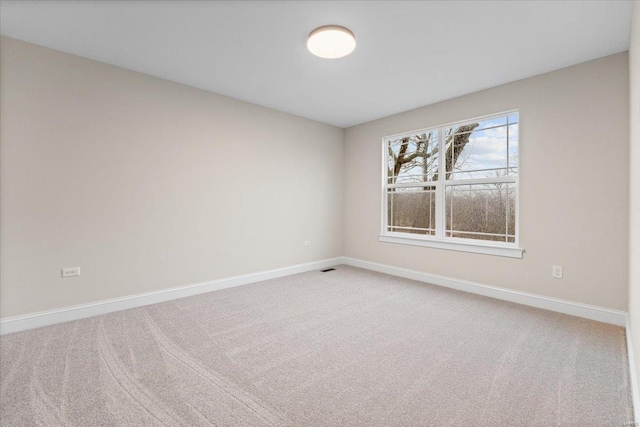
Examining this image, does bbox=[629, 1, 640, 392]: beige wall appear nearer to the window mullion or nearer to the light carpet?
the light carpet

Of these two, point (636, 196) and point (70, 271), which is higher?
point (636, 196)

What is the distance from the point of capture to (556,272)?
2.99 meters

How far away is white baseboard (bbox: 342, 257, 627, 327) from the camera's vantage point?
2.68 m

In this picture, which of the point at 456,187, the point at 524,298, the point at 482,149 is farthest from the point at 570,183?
the point at 524,298

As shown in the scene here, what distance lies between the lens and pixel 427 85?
3.42 meters

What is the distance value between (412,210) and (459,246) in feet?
3.07

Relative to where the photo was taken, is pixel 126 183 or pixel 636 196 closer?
pixel 636 196

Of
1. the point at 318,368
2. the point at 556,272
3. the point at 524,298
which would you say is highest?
the point at 556,272

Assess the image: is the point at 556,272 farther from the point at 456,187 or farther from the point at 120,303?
the point at 120,303

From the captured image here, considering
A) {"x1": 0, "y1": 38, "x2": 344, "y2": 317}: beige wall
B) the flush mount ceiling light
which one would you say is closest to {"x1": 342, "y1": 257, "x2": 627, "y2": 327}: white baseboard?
{"x1": 0, "y1": 38, "x2": 344, "y2": 317}: beige wall

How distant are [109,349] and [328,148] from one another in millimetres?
4153

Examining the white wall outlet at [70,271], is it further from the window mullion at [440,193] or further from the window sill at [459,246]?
the window mullion at [440,193]

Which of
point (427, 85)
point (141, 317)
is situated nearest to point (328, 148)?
point (427, 85)

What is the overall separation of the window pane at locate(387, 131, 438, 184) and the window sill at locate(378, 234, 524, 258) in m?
0.94
